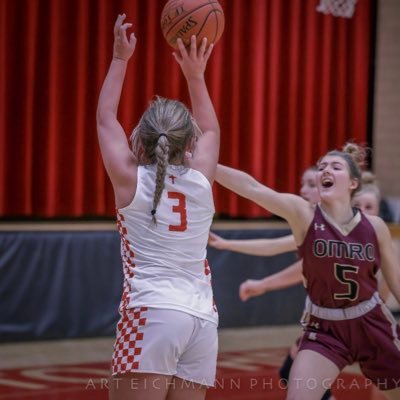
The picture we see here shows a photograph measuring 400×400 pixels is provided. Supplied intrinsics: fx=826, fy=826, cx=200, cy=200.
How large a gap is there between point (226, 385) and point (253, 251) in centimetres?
151

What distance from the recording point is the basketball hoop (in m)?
10.3

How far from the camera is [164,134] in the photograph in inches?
114

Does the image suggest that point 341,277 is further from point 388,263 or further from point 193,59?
point 193,59

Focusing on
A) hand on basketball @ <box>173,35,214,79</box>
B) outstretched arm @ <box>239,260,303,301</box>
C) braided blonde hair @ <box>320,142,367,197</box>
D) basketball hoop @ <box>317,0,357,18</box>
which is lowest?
outstretched arm @ <box>239,260,303,301</box>

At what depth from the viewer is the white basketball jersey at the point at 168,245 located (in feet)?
9.25

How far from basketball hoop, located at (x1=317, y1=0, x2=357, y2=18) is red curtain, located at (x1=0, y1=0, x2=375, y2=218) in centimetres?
9

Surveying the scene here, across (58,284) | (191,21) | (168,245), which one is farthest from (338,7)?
(168,245)

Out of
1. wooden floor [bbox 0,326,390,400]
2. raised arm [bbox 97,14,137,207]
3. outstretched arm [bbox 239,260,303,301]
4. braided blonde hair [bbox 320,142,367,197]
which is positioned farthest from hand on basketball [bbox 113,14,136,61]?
wooden floor [bbox 0,326,390,400]

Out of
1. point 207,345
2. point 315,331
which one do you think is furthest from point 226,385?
point 207,345

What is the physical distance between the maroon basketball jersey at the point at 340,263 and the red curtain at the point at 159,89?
16.3ft

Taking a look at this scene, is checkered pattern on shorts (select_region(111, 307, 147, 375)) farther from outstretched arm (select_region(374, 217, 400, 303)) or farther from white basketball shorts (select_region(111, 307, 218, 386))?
outstretched arm (select_region(374, 217, 400, 303))

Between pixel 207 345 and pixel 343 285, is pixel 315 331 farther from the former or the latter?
pixel 207 345

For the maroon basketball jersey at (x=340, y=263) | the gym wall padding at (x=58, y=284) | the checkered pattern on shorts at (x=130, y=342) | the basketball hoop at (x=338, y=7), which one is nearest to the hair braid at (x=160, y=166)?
the checkered pattern on shorts at (x=130, y=342)

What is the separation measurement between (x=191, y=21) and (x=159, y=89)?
19.5 feet
